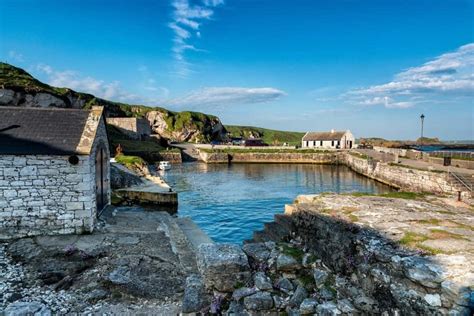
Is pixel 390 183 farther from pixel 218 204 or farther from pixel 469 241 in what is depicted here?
pixel 469 241

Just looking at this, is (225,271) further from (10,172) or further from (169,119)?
(169,119)

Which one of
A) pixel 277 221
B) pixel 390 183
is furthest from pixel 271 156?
pixel 277 221

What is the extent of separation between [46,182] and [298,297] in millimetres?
10361

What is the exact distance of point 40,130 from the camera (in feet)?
40.8

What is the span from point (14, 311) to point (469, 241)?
8929mm

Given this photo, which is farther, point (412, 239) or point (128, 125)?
point (128, 125)

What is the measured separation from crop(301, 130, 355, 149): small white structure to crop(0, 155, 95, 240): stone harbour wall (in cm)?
7208

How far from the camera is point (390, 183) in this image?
37.9 m

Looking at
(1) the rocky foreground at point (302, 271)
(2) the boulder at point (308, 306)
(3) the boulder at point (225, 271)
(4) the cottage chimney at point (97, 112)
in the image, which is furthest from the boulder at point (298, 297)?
(4) the cottage chimney at point (97, 112)

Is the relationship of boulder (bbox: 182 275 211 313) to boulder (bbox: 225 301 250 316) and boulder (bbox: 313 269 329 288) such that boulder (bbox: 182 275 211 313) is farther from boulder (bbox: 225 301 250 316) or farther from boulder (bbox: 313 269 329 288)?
boulder (bbox: 313 269 329 288)

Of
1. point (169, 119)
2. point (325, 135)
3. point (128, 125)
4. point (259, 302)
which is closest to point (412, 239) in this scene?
point (259, 302)

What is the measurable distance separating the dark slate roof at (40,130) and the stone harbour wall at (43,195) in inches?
13.1

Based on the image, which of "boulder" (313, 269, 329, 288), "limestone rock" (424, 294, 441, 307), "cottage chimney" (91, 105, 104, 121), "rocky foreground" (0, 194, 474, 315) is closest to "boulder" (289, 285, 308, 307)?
"rocky foreground" (0, 194, 474, 315)

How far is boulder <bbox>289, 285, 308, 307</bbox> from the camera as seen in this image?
206 inches
